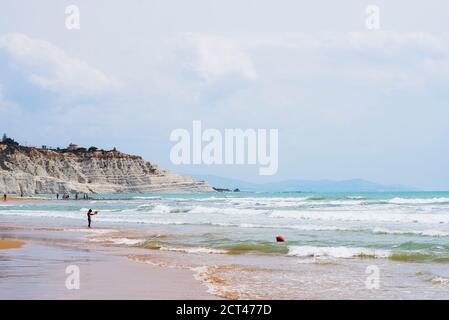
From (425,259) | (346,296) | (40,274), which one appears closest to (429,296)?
(346,296)

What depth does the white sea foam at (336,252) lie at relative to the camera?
15.4 meters

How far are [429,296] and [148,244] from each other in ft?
35.7

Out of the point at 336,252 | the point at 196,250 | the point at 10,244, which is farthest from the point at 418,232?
the point at 10,244

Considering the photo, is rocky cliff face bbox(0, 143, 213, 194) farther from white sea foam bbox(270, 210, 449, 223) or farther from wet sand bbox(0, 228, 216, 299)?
wet sand bbox(0, 228, 216, 299)

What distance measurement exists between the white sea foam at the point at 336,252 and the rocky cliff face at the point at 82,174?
108879 millimetres

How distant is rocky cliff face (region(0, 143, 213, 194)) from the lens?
125m

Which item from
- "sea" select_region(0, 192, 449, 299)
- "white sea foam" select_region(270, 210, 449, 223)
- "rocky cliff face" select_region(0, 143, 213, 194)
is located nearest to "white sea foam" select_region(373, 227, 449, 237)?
"sea" select_region(0, 192, 449, 299)

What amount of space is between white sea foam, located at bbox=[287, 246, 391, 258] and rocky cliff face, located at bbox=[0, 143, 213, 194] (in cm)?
10888

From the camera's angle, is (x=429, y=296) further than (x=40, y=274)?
No

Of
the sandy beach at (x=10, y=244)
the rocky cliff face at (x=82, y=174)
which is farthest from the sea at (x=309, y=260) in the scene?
the rocky cliff face at (x=82, y=174)

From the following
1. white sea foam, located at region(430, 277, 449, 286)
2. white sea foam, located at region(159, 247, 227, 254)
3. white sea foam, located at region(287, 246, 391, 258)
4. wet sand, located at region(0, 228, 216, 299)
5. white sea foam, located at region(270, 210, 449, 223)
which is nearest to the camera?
wet sand, located at region(0, 228, 216, 299)

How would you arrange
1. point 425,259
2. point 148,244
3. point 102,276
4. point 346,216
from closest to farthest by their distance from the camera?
point 102,276 < point 425,259 < point 148,244 < point 346,216

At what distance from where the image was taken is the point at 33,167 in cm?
13412
